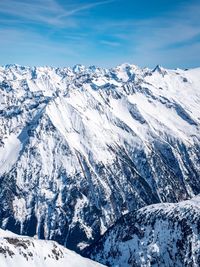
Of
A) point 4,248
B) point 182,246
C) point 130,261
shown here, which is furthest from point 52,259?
point 182,246

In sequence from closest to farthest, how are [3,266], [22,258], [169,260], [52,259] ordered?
[3,266], [22,258], [52,259], [169,260]

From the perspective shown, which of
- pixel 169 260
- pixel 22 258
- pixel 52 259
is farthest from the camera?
pixel 169 260

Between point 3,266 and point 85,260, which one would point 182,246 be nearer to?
point 85,260

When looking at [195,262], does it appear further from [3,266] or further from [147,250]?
[3,266]

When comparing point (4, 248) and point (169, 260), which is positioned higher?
point (4, 248)

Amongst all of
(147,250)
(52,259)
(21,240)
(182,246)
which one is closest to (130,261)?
(147,250)

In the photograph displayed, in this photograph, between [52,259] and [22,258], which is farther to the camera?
[52,259]
